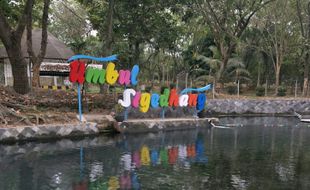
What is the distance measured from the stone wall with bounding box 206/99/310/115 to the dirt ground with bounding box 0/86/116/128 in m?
10.9

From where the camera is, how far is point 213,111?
3016 cm

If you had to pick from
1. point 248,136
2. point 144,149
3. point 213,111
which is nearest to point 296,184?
point 144,149

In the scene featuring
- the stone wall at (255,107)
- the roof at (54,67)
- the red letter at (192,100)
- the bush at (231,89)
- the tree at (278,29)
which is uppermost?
the tree at (278,29)

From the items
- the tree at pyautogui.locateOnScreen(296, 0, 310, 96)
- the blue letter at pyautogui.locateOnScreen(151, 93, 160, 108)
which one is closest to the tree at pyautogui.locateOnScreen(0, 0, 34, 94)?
→ the blue letter at pyautogui.locateOnScreen(151, 93, 160, 108)

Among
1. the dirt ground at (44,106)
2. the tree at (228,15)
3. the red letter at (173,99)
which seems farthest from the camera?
the tree at (228,15)

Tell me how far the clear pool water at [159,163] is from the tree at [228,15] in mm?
13320

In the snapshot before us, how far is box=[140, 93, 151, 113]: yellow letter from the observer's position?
20.8 m

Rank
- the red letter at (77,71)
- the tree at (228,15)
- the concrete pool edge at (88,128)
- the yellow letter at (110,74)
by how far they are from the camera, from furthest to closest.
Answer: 1. the tree at (228,15)
2. the yellow letter at (110,74)
3. the red letter at (77,71)
4. the concrete pool edge at (88,128)

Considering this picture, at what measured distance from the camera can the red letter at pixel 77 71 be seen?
18.1 metres

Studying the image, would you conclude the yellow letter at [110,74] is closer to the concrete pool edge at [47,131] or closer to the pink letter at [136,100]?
the pink letter at [136,100]

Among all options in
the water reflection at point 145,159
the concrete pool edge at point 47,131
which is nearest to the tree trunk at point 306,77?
the water reflection at point 145,159

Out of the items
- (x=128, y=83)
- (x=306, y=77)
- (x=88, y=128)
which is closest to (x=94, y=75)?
(x=128, y=83)

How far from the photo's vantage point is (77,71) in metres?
18.3

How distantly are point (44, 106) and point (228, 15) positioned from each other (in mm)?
17247
